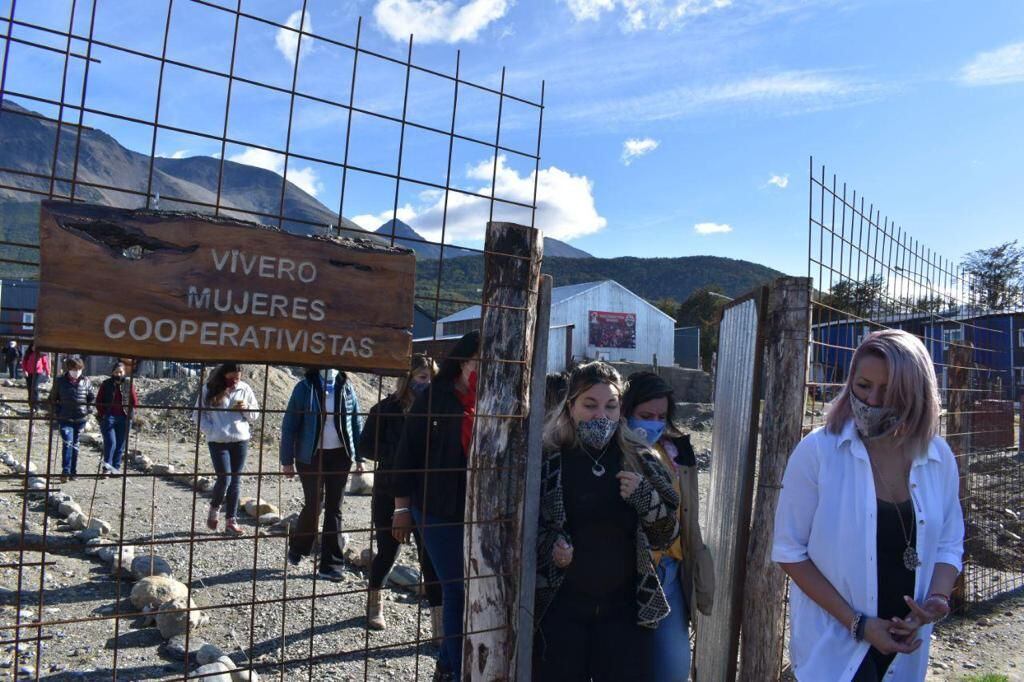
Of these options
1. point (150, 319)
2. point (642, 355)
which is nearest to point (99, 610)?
point (150, 319)

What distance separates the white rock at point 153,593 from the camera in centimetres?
479

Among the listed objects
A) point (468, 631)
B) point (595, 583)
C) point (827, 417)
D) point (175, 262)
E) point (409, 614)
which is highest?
point (175, 262)

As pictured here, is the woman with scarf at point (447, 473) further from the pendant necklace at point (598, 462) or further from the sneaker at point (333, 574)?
the sneaker at point (333, 574)

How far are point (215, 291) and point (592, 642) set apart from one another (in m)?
2.05

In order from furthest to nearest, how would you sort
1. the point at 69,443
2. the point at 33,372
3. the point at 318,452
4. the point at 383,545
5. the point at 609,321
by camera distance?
the point at 609,321 → the point at 69,443 → the point at 318,452 → the point at 383,545 → the point at 33,372

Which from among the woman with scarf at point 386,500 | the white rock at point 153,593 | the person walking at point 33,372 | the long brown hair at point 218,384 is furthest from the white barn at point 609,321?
the person walking at point 33,372

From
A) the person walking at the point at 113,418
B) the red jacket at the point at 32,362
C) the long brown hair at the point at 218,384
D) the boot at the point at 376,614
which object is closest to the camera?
the red jacket at the point at 32,362

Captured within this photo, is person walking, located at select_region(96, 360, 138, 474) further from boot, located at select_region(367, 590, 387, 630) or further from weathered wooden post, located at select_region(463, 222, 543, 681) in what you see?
weathered wooden post, located at select_region(463, 222, 543, 681)

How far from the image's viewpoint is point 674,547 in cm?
336

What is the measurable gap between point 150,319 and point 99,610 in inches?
145

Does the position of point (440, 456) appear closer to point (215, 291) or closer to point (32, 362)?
point (215, 291)

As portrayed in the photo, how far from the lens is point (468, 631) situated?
2.98 metres

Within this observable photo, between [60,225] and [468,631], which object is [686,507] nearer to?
[468,631]

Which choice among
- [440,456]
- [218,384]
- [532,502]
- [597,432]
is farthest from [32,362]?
[218,384]
